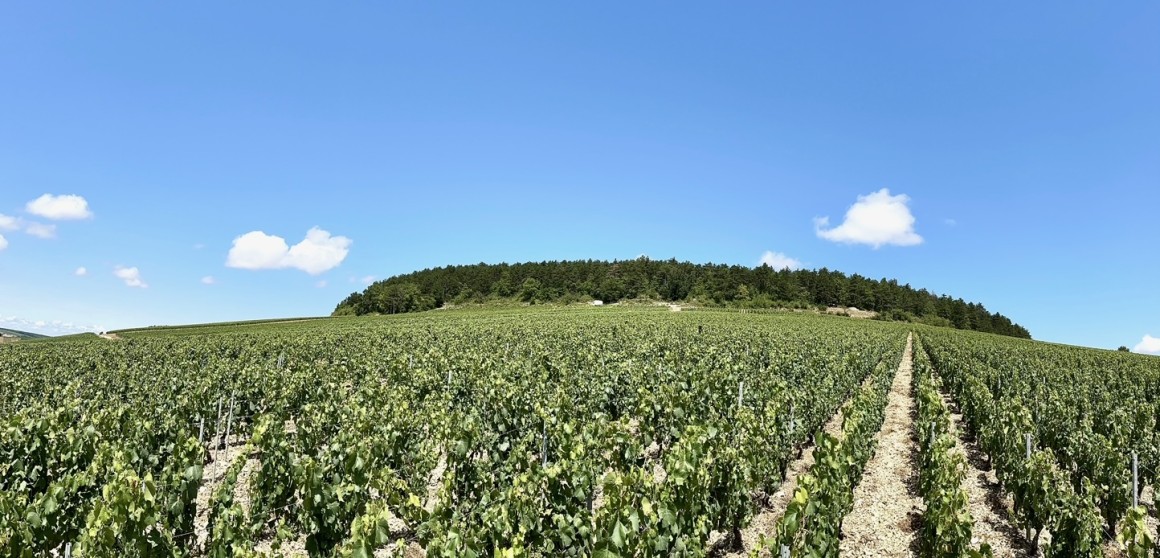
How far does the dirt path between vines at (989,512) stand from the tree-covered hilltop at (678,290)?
80674mm

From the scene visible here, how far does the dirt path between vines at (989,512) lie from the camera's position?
9344 mm

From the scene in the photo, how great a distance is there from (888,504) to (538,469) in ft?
23.8

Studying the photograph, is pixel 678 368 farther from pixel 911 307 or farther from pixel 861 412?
pixel 911 307

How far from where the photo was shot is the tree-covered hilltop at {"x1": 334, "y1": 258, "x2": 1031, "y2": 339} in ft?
318

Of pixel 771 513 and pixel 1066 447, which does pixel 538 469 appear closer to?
pixel 771 513

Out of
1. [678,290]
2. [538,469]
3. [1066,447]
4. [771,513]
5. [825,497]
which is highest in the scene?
[678,290]

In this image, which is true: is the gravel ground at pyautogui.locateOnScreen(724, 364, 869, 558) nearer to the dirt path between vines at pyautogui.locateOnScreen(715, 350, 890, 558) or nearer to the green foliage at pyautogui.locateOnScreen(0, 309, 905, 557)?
the dirt path between vines at pyautogui.locateOnScreen(715, 350, 890, 558)

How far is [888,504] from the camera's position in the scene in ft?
35.5

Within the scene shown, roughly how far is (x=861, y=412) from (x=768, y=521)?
368cm

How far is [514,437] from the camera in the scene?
1205 cm

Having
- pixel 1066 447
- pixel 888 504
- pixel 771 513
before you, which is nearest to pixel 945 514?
pixel 771 513

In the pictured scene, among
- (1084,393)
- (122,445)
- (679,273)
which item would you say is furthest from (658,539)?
(679,273)

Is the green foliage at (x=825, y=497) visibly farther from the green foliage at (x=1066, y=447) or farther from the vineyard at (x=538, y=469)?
the green foliage at (x=1066, y=447)

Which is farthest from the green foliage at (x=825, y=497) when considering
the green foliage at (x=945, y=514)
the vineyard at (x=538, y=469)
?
the green foliage at (x=945, y=514)
